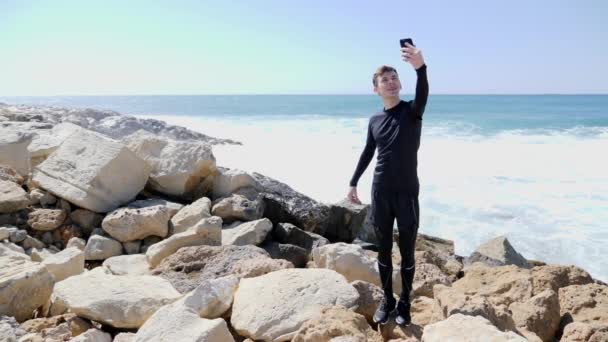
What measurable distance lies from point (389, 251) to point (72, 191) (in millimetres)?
3837

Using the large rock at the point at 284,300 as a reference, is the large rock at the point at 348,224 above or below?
below

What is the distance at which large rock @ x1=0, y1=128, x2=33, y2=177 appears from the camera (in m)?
6.53

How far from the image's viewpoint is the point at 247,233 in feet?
17.0

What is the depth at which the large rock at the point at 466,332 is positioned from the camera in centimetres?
241

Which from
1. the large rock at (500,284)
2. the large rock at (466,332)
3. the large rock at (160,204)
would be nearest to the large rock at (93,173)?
the large rock at (160,204)

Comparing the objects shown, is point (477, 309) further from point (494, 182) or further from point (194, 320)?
point (494, 182)

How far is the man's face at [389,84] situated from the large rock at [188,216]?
9.49 feet

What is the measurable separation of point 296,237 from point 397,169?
105 inches

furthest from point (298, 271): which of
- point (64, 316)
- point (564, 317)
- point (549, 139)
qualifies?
point (549, 139)

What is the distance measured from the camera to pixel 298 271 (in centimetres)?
357

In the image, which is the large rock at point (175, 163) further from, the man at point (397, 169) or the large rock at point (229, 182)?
the man at point (397, 169)

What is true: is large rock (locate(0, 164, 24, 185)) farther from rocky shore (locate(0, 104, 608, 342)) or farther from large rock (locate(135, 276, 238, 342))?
large rock (locate(135, 276, 238, 342))

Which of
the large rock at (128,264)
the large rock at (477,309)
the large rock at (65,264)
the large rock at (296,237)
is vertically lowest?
the large rock at (128,264)

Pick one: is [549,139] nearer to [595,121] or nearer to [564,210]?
[595,121]
